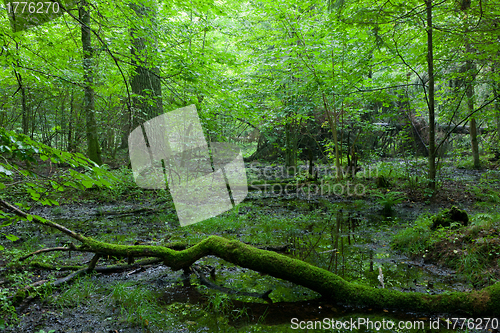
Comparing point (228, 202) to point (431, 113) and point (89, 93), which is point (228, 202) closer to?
point (89, 93)

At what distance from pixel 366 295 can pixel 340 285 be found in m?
0.27

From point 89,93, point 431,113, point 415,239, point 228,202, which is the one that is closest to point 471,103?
point 431,113

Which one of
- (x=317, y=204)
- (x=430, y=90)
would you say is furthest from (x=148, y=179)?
(x=430, y=90)

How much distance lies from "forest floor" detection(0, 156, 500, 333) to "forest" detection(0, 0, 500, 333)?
28mm

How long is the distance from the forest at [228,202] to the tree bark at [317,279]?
2 centimetres

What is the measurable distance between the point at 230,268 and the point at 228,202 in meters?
4.99

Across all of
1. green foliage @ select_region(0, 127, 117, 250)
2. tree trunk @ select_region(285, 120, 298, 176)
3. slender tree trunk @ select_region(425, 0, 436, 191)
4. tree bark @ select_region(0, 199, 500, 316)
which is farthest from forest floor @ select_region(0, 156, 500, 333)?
tree trunk @ select_region(285, 120, 298, 176)

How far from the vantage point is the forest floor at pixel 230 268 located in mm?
2762

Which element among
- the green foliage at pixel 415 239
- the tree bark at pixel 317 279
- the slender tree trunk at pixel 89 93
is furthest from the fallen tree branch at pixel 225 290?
the slender tree trunk at pixel 89 93

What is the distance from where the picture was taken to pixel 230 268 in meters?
4.08

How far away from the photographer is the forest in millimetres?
2725

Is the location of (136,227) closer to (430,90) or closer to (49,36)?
(49,36)

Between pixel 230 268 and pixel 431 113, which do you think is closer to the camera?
pixel 230 268

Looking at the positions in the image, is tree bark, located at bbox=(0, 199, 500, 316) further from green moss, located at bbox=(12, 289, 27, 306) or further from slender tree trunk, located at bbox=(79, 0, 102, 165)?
slender tree trunk, located at bbox=(79, 0, 102, 165)
